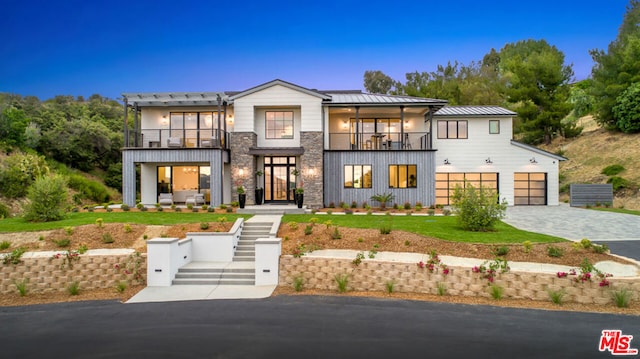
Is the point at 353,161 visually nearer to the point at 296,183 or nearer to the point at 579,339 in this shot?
the point at 296,183

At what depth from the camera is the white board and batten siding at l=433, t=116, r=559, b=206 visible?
76.7 feet

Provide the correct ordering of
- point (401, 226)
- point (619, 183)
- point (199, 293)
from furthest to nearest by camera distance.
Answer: point (619, 183)
point (401, 226)
point (199, 293)

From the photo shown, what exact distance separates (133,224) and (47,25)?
27.0m

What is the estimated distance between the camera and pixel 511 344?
564 cm

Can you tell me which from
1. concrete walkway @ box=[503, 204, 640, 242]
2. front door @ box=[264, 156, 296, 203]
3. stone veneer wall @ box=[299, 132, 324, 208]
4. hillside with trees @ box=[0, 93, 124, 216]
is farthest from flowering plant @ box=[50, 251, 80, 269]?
hillside with trees @ box=[0, 93, 124, 216]

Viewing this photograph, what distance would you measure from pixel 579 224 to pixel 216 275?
1516cm

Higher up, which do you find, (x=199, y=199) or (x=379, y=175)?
(x=379, y=175)

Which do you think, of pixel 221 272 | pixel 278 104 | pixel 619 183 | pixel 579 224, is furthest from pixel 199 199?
pixel 619 183

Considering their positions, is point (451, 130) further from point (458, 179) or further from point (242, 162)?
point (242, 162)

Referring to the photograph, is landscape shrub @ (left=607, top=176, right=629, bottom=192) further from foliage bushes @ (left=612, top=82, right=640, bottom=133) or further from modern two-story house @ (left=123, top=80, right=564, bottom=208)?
foliage bushes @ (left=612, top=82, right=640, bottom=133)

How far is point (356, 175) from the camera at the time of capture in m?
21.7

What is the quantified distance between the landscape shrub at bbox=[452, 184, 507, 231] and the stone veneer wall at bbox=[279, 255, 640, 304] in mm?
4324

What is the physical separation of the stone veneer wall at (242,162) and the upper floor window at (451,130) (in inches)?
474


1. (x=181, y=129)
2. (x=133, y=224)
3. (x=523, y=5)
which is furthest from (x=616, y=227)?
(x=523, y=5)
